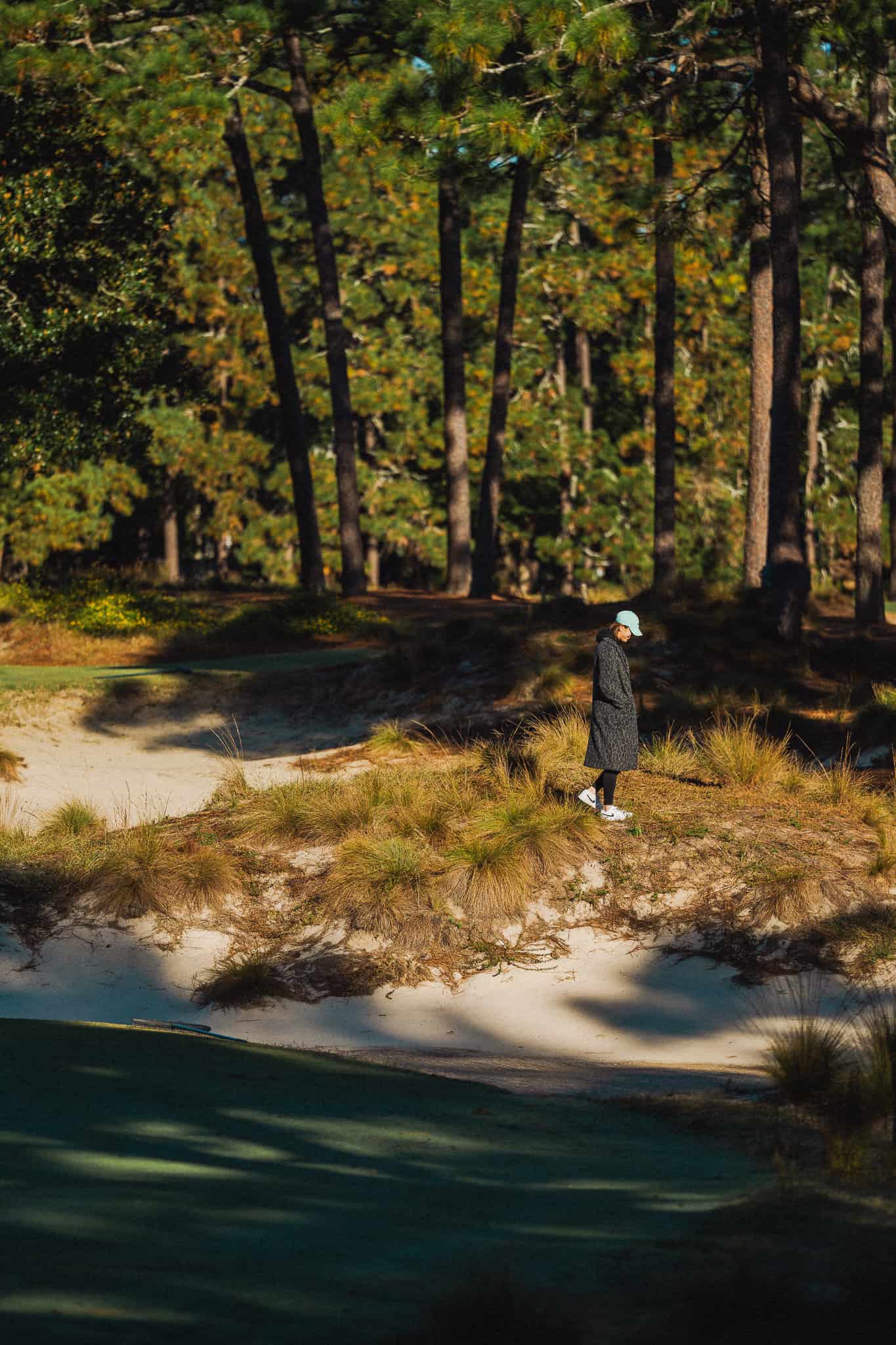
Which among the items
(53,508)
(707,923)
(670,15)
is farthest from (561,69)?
(53,508)

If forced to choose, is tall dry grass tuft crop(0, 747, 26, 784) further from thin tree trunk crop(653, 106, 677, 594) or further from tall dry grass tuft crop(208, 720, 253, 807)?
thin tree trunk crop(653, 106, 677, 594)

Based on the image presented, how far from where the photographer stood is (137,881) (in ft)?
35.5

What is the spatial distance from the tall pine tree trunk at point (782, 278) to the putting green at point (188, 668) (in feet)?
18.0

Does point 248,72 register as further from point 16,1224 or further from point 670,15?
point 16,1224

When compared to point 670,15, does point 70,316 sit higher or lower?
lower

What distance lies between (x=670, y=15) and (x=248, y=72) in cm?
763

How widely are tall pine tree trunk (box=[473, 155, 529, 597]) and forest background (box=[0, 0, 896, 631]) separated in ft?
0.32

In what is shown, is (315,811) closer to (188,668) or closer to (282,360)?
(188,668)

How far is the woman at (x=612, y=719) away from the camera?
1152cm

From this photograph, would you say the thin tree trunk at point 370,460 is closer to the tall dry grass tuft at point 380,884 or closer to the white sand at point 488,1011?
the tall dry grass tuft at point 380,884

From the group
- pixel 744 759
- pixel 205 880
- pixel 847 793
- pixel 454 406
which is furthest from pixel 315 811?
pixel 454 406

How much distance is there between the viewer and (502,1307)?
3.89m

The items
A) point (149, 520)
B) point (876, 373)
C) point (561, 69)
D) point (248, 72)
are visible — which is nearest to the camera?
point (561, 69)

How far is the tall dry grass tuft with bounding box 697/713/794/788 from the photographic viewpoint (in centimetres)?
1282
